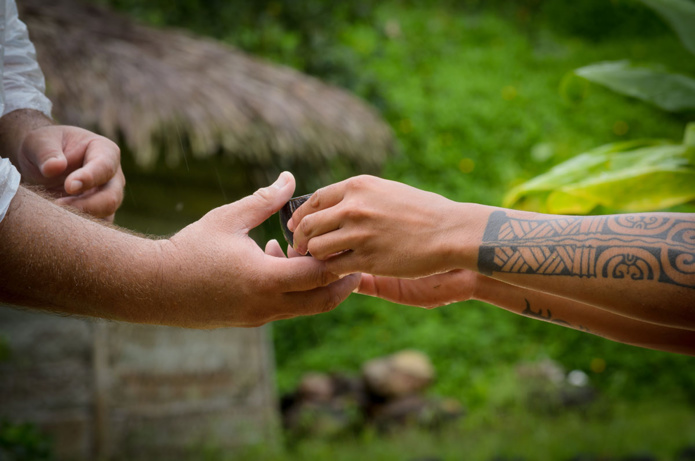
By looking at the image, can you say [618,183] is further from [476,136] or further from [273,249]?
[476,136]

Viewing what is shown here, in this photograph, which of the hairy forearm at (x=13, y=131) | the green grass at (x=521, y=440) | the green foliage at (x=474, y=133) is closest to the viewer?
the hairy forearm at (x=13, y=131)

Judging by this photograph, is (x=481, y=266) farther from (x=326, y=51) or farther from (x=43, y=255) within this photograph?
(x=326, y=51)

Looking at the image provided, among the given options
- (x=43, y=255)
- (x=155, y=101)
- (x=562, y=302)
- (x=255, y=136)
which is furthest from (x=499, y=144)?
(x=43, y=255)

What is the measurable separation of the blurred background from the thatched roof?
16mm

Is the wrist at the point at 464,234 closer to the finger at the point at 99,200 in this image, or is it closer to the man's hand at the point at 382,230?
the man's hand at the point at 382,230

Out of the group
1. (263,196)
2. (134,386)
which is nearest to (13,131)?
(263,196)

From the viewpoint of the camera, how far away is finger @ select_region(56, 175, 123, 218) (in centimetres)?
144

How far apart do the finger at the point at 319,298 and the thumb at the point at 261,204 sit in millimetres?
179

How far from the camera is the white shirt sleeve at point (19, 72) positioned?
1432 millimetres

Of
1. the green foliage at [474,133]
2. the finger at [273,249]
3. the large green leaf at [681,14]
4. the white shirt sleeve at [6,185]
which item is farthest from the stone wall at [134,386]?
the large green leaf at [681,14]

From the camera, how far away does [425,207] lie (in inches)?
46.4

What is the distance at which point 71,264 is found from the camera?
1096mm

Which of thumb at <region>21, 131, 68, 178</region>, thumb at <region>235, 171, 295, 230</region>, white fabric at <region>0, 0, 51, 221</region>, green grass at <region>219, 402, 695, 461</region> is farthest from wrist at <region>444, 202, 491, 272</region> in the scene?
green grass at <region>219, 402, 695, 461</region>

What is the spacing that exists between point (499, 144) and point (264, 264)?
6.35 m
